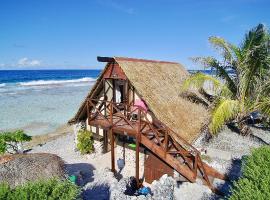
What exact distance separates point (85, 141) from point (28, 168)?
537cm

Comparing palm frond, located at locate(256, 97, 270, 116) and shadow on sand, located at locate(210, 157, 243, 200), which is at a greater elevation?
palm frond, located at locate(256, 97, 270, 116)

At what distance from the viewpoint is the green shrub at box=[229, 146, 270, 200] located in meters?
5.70

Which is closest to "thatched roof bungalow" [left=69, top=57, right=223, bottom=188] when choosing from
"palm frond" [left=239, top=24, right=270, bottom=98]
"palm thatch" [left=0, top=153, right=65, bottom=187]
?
"palm frond" [left=239, top=24, right=270, bottom=98]

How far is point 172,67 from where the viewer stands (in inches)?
668

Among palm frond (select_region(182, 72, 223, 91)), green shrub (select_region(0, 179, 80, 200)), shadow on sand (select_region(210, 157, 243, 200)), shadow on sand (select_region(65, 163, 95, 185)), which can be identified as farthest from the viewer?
palm frond (select_region(182, 72, 223, 91))

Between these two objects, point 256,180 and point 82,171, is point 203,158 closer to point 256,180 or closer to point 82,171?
point 256,180

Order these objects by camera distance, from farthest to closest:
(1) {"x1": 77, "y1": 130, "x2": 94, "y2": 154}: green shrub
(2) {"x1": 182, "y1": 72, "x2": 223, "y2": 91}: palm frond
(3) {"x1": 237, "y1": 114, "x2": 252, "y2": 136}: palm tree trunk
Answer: (3) {"x1": 237, "y1": 114, "x2": 252, "y2": 136}: palm tree trunk → (1) {"x1": 77, "y1": 130, "x2": 94, "y2": 154}: green shrub → (2) {"x1": 182, "y1": 72, "x2": 223, "y2": 91}: palm frond

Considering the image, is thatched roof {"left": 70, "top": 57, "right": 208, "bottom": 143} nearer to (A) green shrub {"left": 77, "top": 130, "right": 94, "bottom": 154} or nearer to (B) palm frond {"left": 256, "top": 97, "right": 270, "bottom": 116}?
(A) green shrub {"left": 77, "top": 130, "right": 94, "bottom": 154}

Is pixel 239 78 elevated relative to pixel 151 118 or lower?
elevated

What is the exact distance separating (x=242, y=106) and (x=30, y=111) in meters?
24.1

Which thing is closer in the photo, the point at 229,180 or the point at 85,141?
the point at 229,180

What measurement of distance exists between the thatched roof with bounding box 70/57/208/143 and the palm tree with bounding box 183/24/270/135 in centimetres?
81

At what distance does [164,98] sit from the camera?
12102 millimetres

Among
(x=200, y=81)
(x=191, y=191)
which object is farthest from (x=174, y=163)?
(x=200, y=81)
